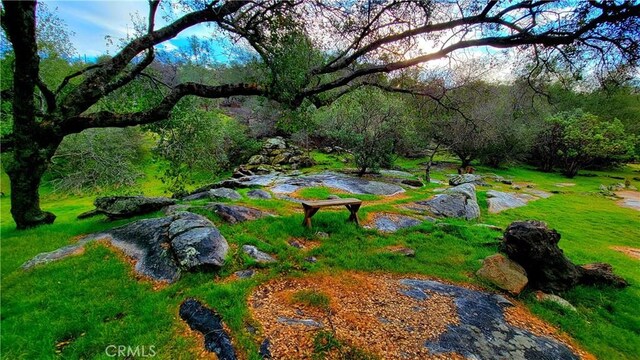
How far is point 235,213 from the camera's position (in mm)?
9297

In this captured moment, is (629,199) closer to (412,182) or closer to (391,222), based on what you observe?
(412,182)

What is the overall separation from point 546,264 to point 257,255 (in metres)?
7.21

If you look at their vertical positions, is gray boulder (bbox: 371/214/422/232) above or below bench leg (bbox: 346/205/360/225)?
below

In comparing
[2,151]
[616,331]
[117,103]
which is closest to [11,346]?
[2,151]

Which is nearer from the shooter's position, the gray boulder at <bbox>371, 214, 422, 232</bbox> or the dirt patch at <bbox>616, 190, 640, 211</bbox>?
the gray boulder at <bbox>371, 214, 422, 232</bbox>

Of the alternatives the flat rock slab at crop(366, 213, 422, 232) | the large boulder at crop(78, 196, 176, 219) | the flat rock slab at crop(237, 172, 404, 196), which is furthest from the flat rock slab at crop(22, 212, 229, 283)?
the flat rock slab at crop(237, 172, 404, 196)

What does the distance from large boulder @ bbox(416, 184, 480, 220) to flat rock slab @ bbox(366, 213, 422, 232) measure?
2.45 meters

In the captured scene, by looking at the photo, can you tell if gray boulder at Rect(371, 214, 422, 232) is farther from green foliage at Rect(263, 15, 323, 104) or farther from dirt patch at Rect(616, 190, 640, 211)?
dirt patch at Rect(616, 190, 640, 211)

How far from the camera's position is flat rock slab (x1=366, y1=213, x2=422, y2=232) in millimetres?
10508

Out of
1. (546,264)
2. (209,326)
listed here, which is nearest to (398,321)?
(209,326)

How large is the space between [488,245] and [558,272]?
223 cm

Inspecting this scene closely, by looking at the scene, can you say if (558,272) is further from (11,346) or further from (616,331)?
(11,346)

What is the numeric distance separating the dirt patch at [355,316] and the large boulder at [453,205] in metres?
8.37

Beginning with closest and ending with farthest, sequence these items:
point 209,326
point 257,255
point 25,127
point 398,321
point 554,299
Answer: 1. point 209,326
2. point 398,321
3. point 554,299
4. point 257,255
5. point 25,127
